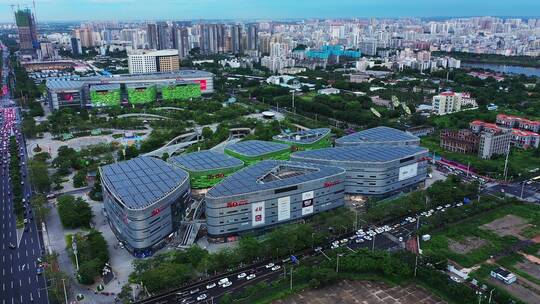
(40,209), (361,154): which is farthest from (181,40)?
(40,209)

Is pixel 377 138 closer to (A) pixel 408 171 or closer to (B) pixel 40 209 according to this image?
(A) pixel 408 171

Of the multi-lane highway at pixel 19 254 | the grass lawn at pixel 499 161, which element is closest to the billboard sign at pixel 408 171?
the grass lawn at pixel 499 161

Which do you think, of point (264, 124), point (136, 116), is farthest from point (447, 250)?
point (136, 116)

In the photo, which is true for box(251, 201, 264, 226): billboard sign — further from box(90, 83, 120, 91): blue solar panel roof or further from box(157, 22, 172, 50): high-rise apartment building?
box(157, 22, 172, 50): high-rise apartment building

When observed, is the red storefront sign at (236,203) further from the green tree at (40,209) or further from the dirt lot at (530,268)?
the dirt lot at (530,268)

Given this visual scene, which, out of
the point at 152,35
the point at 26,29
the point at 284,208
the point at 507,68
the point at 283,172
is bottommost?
the point at 284,208
